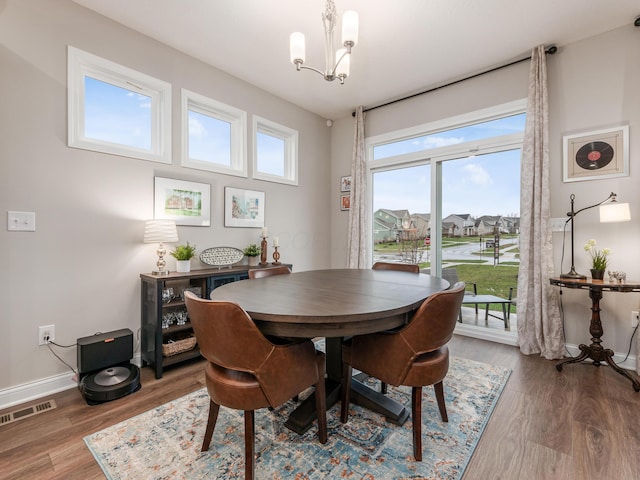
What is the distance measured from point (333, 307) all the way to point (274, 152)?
3.03 m

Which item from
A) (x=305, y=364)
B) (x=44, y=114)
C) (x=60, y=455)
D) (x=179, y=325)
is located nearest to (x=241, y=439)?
(x=305, y=364)

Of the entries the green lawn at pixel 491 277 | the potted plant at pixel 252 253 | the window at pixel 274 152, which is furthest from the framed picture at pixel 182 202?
the green lawn at pixel 491 277

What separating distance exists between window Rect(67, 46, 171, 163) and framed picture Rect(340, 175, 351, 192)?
2.42 meters

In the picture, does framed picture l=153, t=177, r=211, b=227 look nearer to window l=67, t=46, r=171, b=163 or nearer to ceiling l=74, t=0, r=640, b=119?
window l=67, t=46, r=171, b=163

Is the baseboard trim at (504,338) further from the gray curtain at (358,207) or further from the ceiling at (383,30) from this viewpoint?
the ceiling at (383,30)

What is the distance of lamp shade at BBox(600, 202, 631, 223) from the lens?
7.47ft

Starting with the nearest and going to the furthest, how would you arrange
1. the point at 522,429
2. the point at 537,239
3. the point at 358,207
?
the point at 522,429 → the point at 537,239 → the point at 358,207

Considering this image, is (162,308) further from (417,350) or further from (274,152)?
(274,152)

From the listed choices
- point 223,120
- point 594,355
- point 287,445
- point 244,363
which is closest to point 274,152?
point 223,120

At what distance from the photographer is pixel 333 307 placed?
136 cm

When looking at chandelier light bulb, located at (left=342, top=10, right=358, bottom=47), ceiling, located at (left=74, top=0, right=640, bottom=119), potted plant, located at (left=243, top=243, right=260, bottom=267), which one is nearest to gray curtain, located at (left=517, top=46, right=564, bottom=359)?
ceiling, located at (left=74, top=0, right=640, bottom=119)

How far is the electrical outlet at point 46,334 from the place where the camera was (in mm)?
2123

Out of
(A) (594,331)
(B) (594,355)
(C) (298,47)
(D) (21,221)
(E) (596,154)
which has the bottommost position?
(B) (594,355)

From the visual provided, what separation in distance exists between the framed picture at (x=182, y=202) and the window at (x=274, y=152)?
733mm
